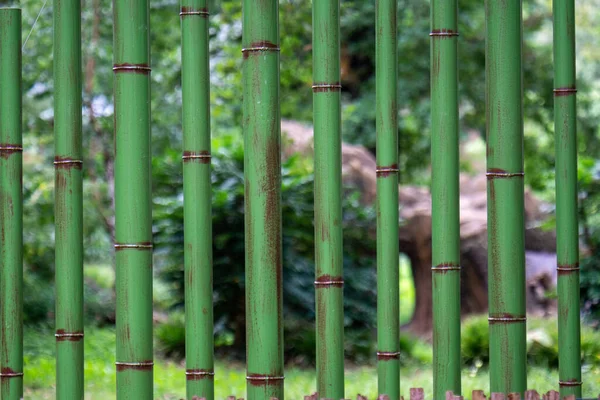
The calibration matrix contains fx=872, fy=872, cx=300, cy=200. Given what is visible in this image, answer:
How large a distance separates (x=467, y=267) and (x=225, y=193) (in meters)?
2.45

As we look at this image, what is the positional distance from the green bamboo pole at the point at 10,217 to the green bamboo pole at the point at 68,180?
0.39 ft

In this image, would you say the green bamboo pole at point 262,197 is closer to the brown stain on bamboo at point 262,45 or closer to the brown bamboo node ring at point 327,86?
the brown stain on bamboo at point 262,45

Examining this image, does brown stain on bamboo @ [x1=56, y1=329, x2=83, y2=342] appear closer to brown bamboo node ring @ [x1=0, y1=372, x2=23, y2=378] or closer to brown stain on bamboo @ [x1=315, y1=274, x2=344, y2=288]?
brown bamboo node ring @ [x1=0, y1=372, x2=23, y2=378]

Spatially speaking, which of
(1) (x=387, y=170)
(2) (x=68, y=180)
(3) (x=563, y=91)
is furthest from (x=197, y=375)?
(3) (x=563, y=91)

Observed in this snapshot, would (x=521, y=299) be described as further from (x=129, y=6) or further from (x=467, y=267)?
(x=467, y=267)

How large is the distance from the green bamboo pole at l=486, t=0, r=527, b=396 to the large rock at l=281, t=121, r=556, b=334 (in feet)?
12.6

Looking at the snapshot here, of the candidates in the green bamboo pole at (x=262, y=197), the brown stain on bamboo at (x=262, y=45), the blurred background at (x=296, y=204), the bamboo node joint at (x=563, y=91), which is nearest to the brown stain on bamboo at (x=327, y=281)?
the green bamboo pole at (x=262, y=197)

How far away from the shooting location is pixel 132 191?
202 centimetres

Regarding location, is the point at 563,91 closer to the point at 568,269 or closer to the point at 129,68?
the point at 568,269

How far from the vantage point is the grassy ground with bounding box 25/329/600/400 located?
3818mm

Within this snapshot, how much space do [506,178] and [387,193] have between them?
29cm

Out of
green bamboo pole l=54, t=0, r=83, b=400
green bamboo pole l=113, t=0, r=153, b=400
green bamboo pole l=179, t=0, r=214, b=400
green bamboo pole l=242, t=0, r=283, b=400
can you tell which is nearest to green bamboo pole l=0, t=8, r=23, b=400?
green bamboo pole l=54, t=0, r=83, b=400

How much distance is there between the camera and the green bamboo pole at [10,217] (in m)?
2.16

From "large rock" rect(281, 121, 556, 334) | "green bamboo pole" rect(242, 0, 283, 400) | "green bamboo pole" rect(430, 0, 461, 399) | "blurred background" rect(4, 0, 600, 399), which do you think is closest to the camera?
"green bamboo pole" rect(242, 0, 283, 400)
